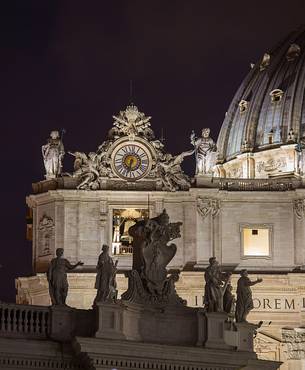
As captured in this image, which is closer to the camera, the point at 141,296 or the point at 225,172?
the point at 141,296

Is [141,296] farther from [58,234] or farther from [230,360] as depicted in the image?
[58,234]

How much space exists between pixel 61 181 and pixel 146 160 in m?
4.00

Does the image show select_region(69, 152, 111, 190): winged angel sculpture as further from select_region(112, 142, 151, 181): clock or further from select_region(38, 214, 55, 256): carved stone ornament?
select_region(38, 214, 55, 256): carved stone ornament

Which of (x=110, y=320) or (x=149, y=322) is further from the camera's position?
(x=149, y=322)

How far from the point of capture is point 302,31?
12112 centimetres

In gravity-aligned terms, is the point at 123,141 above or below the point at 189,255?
above

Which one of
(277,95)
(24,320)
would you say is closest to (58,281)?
(24,320)

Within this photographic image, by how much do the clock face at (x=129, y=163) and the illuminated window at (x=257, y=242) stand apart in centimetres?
535

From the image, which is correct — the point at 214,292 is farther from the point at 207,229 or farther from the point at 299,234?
the point at 299,234

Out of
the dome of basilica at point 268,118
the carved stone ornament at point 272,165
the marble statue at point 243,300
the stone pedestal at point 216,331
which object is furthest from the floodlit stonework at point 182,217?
the stone pedestal at point 216,331

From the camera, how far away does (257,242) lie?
260 ft

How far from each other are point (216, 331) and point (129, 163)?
3706 centimetres

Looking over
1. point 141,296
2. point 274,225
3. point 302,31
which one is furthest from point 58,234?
point 302,31

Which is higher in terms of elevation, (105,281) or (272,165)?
(272,165)
